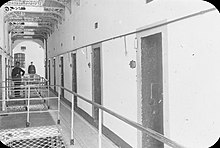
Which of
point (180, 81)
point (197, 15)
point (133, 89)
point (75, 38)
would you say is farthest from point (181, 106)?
point (75, 38)

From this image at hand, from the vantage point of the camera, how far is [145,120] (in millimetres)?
1882

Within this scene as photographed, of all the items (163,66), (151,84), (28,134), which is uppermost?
(163,66)

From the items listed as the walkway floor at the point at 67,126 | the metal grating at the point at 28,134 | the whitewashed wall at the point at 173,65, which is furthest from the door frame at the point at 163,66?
the metal grating at the point at 28,134

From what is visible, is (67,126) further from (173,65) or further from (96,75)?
(173,65)

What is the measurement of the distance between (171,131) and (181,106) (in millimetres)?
188

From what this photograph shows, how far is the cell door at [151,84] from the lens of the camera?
1.87 m

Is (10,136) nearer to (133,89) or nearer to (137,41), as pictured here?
(133,89)

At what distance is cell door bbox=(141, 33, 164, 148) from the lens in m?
1.87

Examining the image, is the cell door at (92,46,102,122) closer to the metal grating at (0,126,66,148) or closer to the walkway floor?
the walkway floor

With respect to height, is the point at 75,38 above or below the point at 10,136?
above

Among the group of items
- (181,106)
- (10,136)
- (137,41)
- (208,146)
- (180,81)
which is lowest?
(10,136)

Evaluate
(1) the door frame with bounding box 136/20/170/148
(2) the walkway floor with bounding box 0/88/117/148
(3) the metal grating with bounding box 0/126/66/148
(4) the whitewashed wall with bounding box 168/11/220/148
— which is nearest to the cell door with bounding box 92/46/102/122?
(2) the walkway floor with bounding box 0/88/117/148

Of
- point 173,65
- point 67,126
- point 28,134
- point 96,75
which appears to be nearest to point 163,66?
point 173,65

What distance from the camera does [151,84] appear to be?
190 cm
